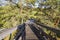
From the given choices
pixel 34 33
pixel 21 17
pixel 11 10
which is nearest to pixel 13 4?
pixel 11 10

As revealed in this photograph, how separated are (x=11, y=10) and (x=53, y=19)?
293 centimetres

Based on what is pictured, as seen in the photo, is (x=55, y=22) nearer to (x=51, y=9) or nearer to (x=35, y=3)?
(x=51, y=9)

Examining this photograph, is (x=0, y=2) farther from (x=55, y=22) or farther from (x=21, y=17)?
(x=55, y=22)

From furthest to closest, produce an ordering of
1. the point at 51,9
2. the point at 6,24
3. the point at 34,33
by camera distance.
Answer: the point at 51,9
the point at 6,24
the point at 34,33

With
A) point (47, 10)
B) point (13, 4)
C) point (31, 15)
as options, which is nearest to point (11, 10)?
point (13, 4)

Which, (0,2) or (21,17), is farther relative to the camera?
(0,2)

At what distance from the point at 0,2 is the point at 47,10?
3168mm

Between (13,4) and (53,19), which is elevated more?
(13,4)

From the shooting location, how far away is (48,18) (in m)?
13.3

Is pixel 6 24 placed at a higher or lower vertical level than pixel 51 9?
lower

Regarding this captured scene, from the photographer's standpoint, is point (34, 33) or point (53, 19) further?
point (53, 19)

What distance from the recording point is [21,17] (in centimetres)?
1241

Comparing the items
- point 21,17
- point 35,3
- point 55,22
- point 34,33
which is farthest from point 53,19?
point 34,33

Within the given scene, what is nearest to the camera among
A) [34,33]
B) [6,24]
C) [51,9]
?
[34,33]
